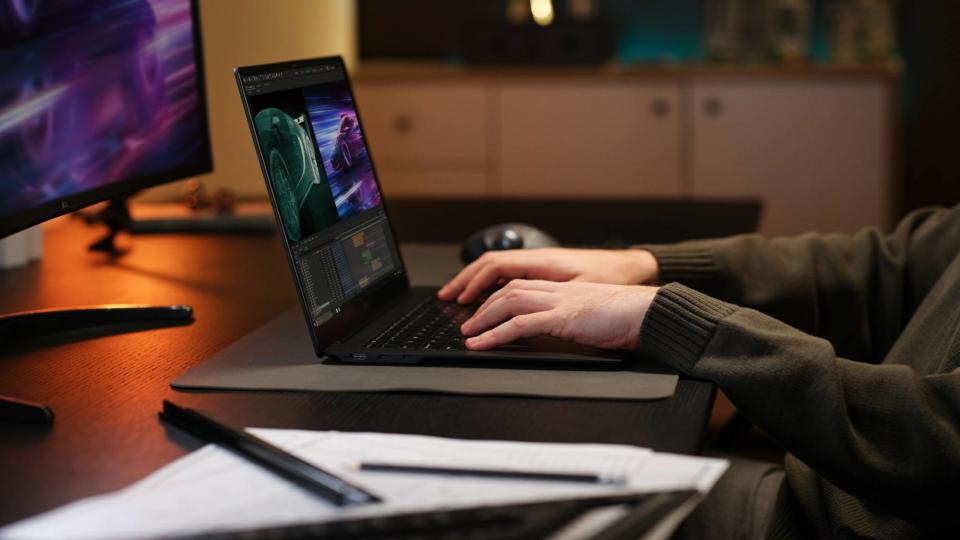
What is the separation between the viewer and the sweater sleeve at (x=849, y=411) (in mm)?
917

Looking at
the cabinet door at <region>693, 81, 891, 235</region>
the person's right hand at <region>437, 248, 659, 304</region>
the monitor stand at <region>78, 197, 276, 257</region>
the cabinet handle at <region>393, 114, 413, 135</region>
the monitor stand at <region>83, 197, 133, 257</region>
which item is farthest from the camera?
the cabinet handle at <region>393, 114, 413, 135</region>

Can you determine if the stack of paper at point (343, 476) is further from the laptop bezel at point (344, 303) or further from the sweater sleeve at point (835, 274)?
the sweater sleeve at point (835, 274)

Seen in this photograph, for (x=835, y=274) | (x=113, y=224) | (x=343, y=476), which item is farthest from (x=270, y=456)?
(x=113, y=224)

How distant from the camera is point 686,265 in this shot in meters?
1.34

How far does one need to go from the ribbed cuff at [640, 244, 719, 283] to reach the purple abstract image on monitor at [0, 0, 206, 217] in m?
0.58

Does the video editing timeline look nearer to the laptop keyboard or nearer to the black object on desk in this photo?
the laptop keyboard

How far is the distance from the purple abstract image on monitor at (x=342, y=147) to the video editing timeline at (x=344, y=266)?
0.09 ft

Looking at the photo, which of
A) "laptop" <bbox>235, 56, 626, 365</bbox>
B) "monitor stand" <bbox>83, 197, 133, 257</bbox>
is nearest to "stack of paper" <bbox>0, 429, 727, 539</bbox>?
"laptop" <bbox>235, 56, 626, 365</bbox>

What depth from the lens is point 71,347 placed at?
3.67 ft

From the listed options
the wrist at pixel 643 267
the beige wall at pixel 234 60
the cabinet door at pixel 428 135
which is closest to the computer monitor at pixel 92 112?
the wrist at pixel 643 267

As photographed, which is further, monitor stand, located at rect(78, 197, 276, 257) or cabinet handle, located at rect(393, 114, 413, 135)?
cabinet handle, located at rect(393, 114, 413, 135)

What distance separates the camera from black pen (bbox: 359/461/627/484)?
714 millimetres

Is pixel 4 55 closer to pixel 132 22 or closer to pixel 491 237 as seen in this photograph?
pixel 132 22

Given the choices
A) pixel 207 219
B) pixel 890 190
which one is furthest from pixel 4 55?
pixel 890 190
